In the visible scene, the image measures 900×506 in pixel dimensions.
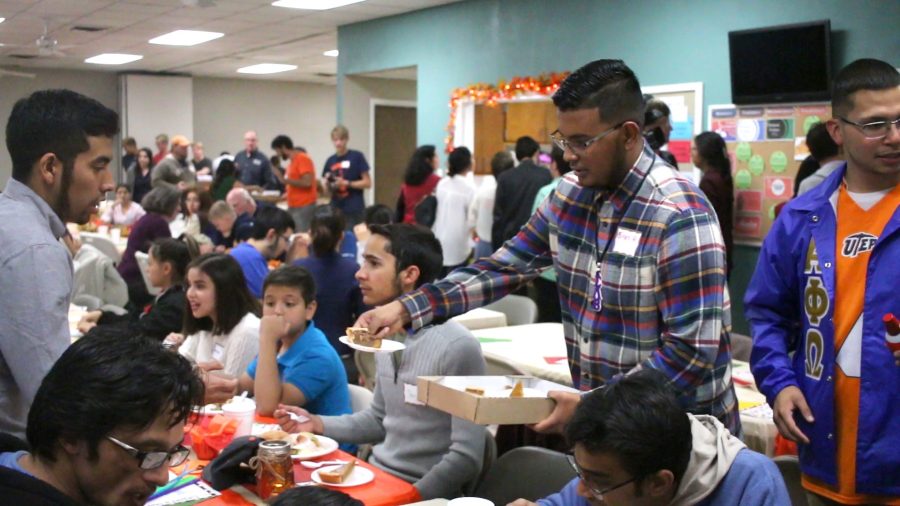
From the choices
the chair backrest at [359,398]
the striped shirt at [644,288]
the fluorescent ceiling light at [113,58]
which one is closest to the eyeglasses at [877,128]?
the striped shirt at [644,288]

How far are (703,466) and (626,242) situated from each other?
0.54m

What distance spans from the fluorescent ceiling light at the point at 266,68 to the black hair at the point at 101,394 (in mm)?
15174

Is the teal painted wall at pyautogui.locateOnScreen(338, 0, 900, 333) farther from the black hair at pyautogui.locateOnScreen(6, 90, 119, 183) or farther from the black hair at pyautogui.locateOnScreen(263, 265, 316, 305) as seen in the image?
the black hair at pyautogui.locateOnScreen(6, 90, 119, 183)

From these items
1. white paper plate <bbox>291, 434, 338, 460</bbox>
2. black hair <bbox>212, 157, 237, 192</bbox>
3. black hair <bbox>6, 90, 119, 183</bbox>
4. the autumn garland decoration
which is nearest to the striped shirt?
white paper plate <bbox>291, 434, 338, 460</bbox>

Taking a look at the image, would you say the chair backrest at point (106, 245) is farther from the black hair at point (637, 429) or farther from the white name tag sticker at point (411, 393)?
the black hair at point (637, 429)

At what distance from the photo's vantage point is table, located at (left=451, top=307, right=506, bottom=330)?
16.2 ft

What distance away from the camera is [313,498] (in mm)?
1509

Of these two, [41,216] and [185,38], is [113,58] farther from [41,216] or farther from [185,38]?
[41,216]

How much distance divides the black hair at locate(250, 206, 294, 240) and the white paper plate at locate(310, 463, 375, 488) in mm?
3415

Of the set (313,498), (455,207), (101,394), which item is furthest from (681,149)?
(101,394)

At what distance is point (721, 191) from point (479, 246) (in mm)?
2287

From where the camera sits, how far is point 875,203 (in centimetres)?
212

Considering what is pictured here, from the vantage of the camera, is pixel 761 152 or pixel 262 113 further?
pixel 262 113

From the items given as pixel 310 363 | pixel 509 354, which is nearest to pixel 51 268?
pixel 310 363
